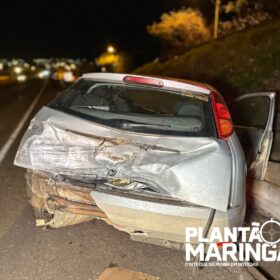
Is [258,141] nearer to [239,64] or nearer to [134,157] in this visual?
[134,157]

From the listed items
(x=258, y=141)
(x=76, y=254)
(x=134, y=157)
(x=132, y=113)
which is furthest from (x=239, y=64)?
(x=76, y=254)

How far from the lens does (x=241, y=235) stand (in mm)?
4418

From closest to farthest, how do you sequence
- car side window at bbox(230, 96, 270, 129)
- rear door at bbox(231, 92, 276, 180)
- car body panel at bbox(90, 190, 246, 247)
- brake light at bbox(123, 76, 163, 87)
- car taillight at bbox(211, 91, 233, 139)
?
car body panel at bbox(90, 190, 246, 247) < car taillight at bbox(211, 91, 233, 139) < brake light at bbox(123, 76, 163, 87) < rear door at bbox(231, 92, 276, 180) < car side window at bbox(230, 96, 270, 129)

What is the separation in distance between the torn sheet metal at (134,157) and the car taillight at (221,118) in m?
0.21

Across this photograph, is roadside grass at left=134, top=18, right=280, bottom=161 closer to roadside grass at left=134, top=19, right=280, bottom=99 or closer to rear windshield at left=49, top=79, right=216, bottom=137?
roadside grass at left=134, top=19, right=280, bottom=99

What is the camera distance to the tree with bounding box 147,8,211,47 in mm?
30453

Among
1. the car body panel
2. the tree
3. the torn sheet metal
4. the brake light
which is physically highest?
the brake light

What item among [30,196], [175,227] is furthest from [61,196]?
[175,227]

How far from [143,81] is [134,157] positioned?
911 millimetres

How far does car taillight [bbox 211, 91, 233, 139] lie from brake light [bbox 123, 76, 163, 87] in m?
0.57

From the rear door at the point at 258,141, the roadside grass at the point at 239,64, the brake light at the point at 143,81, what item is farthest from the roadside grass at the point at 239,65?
the brake light at the point at 143,81

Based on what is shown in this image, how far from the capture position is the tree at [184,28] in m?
30.5

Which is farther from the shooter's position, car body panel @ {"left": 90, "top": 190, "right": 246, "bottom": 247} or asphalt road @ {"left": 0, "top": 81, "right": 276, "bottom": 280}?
asphalt road @ {"left": 0, "top": 81, "right": 276, "bottom": 280}

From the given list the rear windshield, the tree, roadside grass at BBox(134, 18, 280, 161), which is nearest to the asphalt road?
the rear windshield
